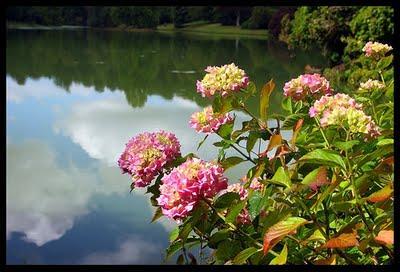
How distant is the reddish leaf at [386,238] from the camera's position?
2.11 feet

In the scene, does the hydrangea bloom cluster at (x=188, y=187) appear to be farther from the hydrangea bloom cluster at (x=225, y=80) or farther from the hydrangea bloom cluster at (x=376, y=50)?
the hydrangea bloom cluster at (x=376, y=50)

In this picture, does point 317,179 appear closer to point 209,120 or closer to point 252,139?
point 252,139

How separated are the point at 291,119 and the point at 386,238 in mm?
425

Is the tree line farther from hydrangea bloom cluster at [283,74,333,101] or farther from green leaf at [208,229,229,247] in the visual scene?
green leaf at [208,229,229,247]

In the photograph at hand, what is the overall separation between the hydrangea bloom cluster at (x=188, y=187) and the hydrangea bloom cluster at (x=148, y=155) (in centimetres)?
16

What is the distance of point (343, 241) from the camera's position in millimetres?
715

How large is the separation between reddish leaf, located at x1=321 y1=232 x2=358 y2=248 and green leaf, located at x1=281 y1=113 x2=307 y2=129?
13.9 inches

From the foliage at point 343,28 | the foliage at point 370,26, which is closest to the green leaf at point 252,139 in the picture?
the foliage at point 343,28

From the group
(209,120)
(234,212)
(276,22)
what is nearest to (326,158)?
(234,212)

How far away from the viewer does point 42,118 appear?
7020 millimetres
